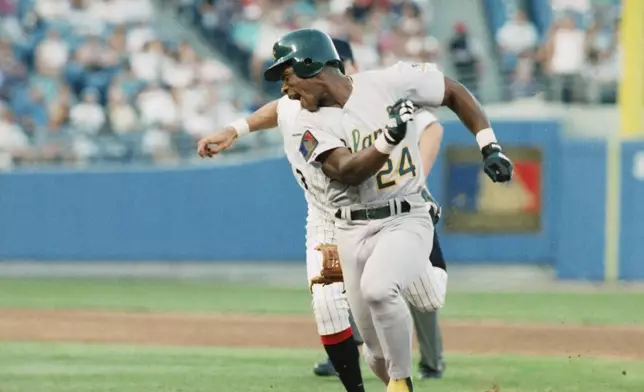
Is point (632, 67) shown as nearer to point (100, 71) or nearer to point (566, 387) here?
point (100, 71)

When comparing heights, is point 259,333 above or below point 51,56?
below

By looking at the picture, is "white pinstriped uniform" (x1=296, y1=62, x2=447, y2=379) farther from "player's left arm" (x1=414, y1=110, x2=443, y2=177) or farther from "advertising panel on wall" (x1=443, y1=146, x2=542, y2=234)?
"advertising panel on wall" (x1=443, y1=146, x2=542, y2=234)

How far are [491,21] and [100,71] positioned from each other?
540 centimetres

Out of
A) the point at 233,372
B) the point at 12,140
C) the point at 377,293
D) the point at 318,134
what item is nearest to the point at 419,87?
the point at 318,134

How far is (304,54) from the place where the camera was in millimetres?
5613

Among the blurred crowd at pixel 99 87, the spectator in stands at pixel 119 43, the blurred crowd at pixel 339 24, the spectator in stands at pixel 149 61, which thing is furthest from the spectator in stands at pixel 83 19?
the blurred crowd at pixel 339 24

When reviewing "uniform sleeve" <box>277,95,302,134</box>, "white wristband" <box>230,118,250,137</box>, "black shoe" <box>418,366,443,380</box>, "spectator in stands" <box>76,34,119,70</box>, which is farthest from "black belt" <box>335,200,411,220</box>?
"spectator in stands" <box>76,34,119,70</box>

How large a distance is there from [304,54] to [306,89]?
152 millimetres

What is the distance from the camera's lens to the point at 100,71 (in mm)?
17531

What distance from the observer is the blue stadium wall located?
50.5ft

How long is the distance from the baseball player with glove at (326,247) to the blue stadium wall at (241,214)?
8.26 m

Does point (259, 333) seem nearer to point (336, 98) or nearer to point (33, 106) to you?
point (336, 98)

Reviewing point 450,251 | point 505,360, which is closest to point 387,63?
point 450,251

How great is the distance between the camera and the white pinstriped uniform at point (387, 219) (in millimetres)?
5484
